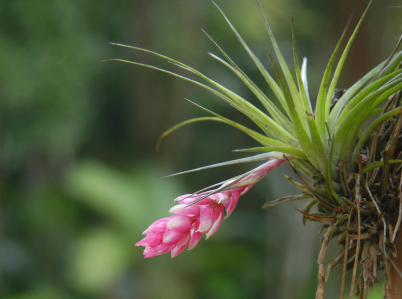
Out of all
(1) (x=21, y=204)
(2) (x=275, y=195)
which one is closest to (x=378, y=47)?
(2) (x=275, y=195)

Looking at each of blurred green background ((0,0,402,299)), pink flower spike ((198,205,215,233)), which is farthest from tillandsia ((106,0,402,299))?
blurred green background ((0,0,402,299))

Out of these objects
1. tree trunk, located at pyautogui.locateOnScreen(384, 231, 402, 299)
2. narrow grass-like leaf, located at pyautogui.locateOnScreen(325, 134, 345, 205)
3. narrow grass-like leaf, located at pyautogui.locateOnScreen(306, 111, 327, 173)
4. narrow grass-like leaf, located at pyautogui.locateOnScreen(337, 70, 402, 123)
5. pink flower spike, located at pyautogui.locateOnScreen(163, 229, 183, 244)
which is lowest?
tree trunk, located at pyautogui.locateOnScreen(384, 231, 402, 299)

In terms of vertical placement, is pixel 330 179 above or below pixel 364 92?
below

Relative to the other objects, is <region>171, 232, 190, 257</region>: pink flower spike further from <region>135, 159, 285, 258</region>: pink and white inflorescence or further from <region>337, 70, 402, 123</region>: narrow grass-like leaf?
<region>337, 70, 402, 123</region>: narrow grass-like leaf

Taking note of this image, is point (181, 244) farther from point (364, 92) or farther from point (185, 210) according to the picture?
point (364, 92)

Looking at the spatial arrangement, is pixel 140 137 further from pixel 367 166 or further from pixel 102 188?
pixel 367 166

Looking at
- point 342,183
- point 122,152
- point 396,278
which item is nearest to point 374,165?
point 342,183
